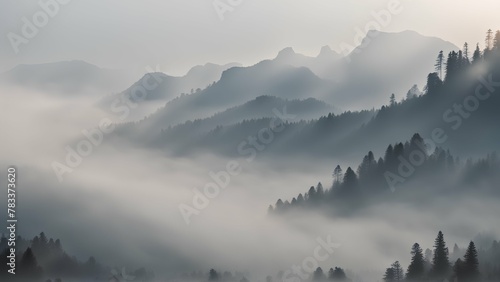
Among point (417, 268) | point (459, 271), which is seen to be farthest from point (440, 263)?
point (417, 268)

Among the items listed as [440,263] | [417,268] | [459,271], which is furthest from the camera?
[417,268]

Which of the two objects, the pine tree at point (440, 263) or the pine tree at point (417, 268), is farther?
the pine tree at point (417, 268)

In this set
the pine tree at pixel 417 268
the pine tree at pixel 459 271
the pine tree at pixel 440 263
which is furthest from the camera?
the pine tree at pixel 417 268

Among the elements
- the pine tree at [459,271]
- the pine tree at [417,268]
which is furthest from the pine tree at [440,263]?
the pine tree at [417,268]

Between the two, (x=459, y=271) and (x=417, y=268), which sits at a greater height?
(x=417, y=268)

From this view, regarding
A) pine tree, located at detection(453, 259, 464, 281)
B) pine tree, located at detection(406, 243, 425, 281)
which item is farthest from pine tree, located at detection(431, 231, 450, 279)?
pine tree, located at detection(406, 243, 425, 281)

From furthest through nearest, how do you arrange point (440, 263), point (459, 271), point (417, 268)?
point (417, 268) → point (440, 263) → point (459, 271)

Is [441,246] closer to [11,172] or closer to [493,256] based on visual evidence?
[493,256]

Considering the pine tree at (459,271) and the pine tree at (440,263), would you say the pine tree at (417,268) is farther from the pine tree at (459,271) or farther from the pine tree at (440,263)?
the pine tree at (459,271)

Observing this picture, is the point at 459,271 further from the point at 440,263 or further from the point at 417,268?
the point at 417,268

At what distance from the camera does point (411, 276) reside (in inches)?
7062

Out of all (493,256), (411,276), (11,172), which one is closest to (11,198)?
(11,172)

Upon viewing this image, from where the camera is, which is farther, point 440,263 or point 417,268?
point 417,268

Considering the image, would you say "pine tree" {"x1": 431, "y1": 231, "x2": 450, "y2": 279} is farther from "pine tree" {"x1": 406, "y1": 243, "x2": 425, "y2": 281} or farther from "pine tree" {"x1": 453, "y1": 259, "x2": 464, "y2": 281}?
"pine tree" {"x1": 406, "y1": 243, "x2": 425, "y2": 281}
